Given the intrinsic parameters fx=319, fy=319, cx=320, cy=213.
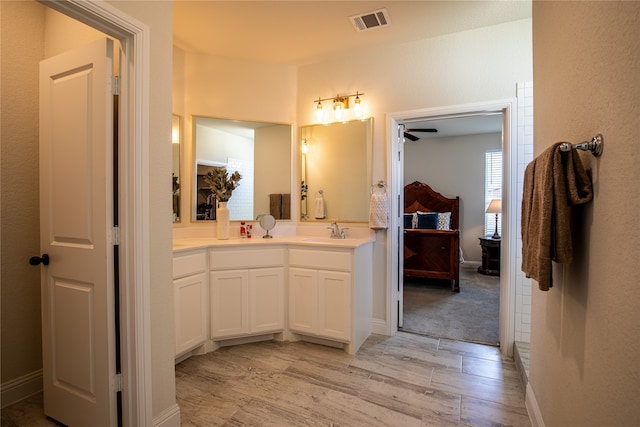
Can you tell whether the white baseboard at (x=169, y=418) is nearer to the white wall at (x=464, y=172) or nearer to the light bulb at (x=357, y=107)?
the light bulb at (x=357, y=107)

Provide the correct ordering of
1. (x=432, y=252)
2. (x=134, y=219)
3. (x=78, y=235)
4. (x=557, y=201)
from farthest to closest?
(x=432, y=252)
(x=78, y=235)
(x=134, y=219)
(x=557, y=201)

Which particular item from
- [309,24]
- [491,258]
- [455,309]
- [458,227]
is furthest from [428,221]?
[309,24]

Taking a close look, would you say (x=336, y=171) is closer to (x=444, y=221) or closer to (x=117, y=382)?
(x=117, y=382)

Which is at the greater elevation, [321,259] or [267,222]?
[267,222]

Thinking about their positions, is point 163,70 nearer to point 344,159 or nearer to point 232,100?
point 232,100

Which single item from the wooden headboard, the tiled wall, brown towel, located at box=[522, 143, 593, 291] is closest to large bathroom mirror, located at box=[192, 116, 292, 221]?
the tiled wall

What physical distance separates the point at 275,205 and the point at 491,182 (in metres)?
4.89

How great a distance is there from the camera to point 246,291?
271 cm

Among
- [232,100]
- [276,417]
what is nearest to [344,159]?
[232,100]

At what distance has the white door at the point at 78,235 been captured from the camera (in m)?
1.55

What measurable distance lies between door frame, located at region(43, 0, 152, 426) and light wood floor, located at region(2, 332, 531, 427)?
17.8 inches

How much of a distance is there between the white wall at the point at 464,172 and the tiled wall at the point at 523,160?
13.5 feet

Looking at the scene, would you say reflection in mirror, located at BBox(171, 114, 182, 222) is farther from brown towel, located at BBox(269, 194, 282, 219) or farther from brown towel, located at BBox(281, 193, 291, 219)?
brown towel, located at BBox(281, 193, 291, 219)

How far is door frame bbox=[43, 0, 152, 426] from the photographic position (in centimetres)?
152
